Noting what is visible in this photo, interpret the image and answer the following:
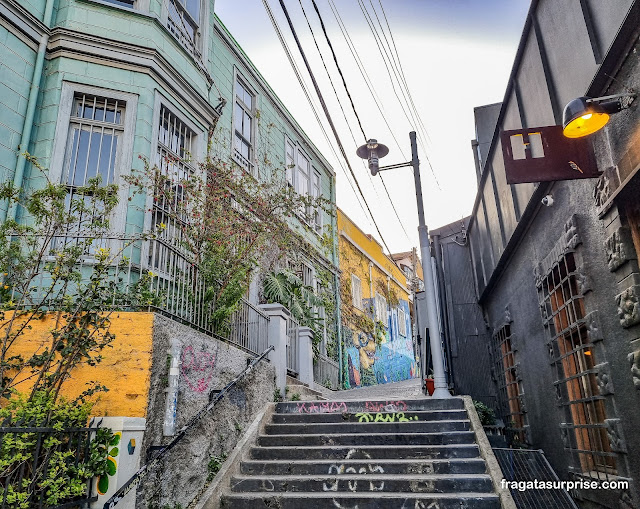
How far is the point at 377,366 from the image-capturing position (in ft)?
69.7

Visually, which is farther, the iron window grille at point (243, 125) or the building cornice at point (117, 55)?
the iron window grille at point (243, 125)

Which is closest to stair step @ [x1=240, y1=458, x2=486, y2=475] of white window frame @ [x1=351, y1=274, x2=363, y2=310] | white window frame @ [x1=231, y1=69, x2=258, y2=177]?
white window frame @ [x1=231, y1=69, x2=258, y2=177]

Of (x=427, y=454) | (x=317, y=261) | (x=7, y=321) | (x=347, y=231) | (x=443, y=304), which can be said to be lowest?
(x=427, y=454)

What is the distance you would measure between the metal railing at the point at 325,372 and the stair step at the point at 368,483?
7426 mm

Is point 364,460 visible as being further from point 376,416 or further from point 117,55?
point 117,55

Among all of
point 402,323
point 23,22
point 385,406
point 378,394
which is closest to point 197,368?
point 385,406

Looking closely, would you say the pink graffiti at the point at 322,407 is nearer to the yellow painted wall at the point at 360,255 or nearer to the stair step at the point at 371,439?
the stair step at the point at 371,439

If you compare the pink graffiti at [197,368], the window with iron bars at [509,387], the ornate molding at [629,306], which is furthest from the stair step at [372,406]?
the ornate molding at [629,306]

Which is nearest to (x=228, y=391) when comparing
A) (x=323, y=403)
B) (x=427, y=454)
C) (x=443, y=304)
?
(x=323, y=403)

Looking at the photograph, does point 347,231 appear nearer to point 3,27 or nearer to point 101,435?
point 3,27

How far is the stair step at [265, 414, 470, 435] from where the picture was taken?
282 inches

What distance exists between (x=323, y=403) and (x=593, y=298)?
442 centimetres

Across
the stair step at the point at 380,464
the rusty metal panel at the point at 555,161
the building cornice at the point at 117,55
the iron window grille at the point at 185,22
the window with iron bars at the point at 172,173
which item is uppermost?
the iron window grille at the point at 185,22

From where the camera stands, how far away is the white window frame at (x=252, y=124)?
1295cm
